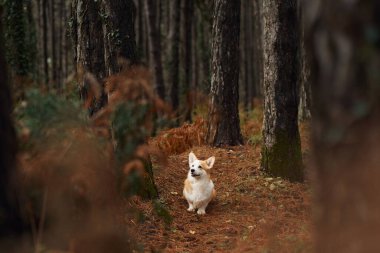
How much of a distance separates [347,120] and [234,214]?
228 inches

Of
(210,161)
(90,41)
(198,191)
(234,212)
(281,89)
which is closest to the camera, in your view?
(90,41)

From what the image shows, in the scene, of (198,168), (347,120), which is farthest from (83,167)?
(198,168)

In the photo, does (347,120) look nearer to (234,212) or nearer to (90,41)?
(234,212)

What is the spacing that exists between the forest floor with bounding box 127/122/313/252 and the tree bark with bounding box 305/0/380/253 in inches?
87.7

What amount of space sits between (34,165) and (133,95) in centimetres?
99

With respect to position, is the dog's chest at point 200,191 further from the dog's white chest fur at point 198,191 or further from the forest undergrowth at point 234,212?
the forest undergrowth at point 234,212

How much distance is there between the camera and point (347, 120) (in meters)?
3.00

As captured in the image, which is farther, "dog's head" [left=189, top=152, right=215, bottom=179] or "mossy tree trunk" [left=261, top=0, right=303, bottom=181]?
"mossy tree trunk" [left=261, top=0, right=303, bottom=181]

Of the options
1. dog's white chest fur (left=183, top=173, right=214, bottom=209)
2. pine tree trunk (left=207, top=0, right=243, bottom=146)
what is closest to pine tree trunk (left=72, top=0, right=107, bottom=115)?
dog's white chest fur (left=183, top=173, right=214, bottom=209)

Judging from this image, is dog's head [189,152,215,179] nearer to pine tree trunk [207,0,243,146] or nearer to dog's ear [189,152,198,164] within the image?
dog's ear [189,152,198,164]

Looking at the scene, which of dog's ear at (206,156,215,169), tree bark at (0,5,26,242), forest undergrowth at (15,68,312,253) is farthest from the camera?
dog's ear at (206,156,215,169)

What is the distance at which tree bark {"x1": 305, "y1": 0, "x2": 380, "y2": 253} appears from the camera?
2891mm

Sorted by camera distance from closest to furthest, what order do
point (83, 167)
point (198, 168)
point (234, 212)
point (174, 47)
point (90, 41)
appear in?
1. point (83, 167)
2. point (90, 41)
3. point (234, 212)
4. point (198, 168)
5. point (174, 47)

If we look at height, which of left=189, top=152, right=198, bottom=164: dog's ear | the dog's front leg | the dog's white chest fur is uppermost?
left=189, top=152, right=198, bottom=164: dog's ear
